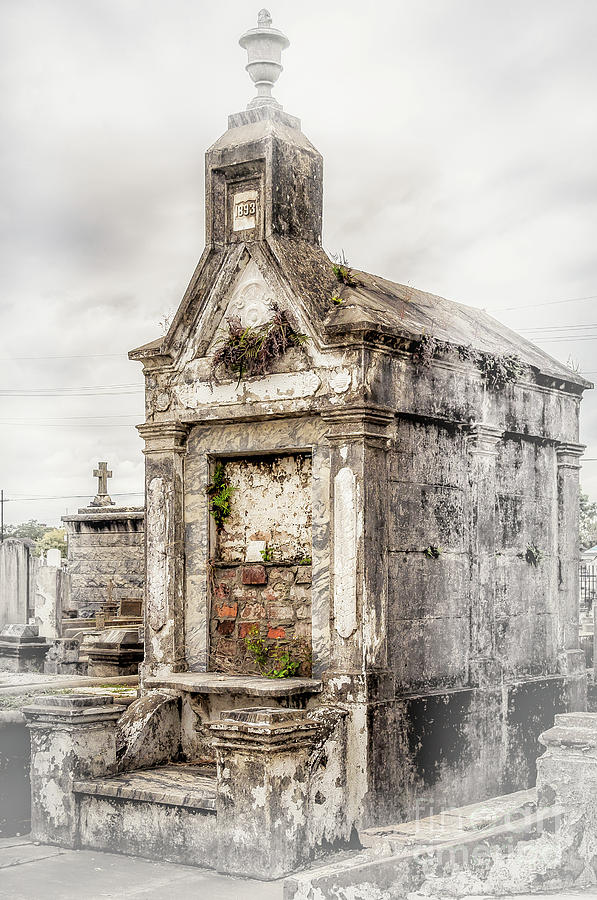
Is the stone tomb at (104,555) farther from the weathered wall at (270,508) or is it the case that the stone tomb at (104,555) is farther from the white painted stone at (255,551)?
the white painted stone at (255,551)

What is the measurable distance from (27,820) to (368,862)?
3.85 m

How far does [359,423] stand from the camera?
822cm

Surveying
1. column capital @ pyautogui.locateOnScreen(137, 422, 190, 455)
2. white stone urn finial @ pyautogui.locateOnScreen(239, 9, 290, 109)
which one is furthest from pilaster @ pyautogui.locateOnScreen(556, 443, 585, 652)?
white stone urn finial @ pyautogui.locateOnScreen(239, 9, 290, 109)

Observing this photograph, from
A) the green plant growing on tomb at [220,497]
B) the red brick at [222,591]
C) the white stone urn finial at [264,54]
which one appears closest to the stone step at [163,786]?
the red brick at [222,591]

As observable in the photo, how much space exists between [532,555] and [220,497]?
A: 9.93ft

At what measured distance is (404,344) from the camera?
28.5 feet

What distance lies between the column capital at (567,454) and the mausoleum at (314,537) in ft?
2.44

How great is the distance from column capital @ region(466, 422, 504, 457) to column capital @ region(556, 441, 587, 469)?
1.28 metres

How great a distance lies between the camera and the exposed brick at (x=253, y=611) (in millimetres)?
9078

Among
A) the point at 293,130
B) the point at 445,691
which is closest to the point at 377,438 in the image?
the point at 445,691

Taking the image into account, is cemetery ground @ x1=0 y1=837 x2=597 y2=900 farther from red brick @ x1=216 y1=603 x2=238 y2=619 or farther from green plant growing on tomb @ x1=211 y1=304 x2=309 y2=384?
green plant growing on tomb @ x1=211 y1=304 x2=309 y2=384

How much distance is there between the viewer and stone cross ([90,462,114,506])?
24125mm

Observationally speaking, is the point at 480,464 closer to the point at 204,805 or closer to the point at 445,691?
the point at 445,691

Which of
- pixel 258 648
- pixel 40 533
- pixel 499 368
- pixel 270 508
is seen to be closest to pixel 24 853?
pixel 258 648
